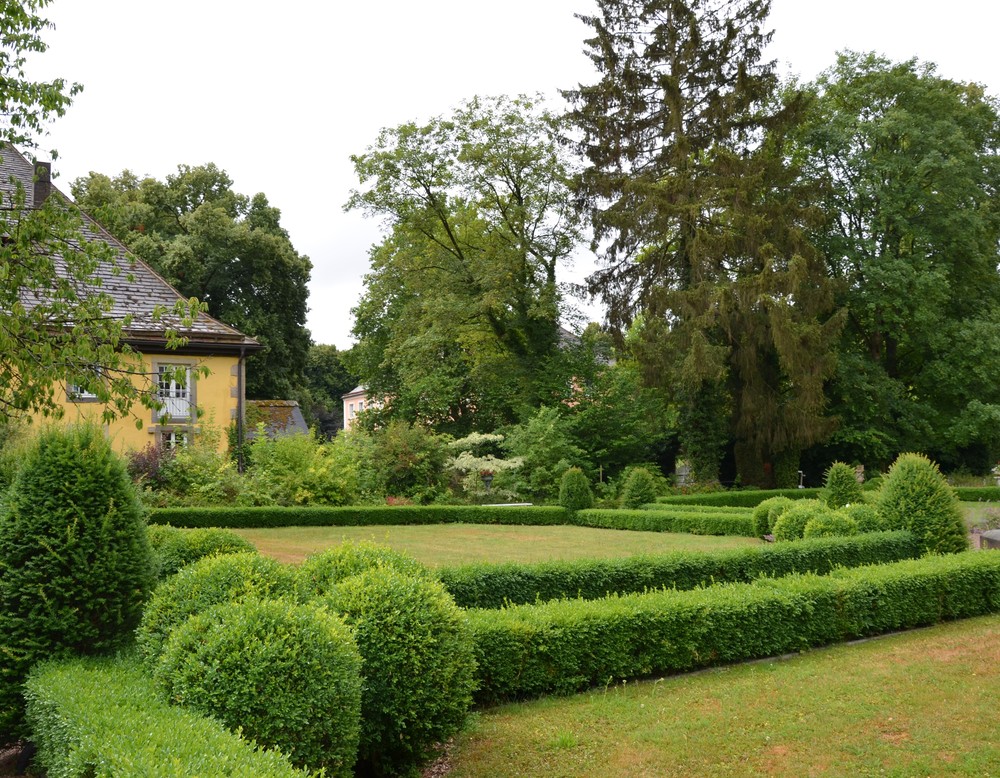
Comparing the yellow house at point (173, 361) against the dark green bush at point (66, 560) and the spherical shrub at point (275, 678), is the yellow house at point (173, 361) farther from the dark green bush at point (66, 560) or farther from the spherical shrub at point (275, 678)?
the spherical shrub at point (275, 678)

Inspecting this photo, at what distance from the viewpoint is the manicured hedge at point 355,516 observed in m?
17.6

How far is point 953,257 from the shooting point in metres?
29.3

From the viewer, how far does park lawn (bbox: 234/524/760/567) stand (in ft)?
46.5

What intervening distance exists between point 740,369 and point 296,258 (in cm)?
1937

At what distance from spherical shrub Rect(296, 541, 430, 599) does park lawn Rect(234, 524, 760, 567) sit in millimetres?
7288

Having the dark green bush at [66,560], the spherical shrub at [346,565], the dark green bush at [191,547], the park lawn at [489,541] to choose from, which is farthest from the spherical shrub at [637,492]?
the dark green bush at [66,560]

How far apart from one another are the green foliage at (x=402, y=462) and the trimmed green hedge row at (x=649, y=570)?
44.9ft

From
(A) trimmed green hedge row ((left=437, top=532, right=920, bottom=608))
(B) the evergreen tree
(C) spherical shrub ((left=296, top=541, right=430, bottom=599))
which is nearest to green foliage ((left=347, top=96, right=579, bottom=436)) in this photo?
(B) the evergreen tree

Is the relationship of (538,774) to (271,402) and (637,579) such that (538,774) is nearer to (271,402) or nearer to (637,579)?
(637,579)

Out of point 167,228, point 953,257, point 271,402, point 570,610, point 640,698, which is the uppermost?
point 167,228

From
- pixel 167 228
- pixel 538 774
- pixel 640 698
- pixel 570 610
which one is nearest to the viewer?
pixel 538 774

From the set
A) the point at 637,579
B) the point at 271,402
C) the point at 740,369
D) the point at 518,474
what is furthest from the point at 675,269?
the point at 637,579

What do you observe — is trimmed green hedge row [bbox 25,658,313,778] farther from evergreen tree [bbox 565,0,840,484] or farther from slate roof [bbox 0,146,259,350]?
evergreen tree [bbox 565,0,840,484]

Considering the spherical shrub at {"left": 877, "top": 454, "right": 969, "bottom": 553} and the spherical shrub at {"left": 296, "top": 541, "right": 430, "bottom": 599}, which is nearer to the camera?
the spherical shrub at {"left": 296, "top": 541, "right": 430, "bottom": 599}
